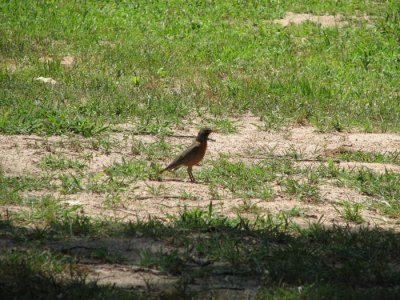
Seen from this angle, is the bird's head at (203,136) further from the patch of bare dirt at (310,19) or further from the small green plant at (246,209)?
the patch of bare dirt at (310,19)

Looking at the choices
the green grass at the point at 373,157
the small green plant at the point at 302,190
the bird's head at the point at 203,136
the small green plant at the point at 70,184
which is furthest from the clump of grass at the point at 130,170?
the green grass at the point at 373,157

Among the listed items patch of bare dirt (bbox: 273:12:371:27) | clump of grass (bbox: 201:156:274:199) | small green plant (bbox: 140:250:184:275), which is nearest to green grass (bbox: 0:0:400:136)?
patch of bare dirt (bbox: 273:12:371:27)

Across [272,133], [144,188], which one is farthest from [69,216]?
[272,133]

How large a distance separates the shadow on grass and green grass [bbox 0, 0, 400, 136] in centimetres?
303

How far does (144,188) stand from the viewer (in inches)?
309

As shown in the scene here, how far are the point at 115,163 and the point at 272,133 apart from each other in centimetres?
240

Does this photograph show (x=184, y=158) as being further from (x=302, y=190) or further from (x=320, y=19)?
(x=320, y=19)

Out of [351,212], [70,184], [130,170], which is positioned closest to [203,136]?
[130,170]

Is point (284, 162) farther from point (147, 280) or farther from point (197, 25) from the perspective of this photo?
point (197, 25)

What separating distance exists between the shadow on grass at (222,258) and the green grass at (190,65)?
3030 millimetres

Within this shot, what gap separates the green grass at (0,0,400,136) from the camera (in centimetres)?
1020

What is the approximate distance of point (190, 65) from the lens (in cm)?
1217

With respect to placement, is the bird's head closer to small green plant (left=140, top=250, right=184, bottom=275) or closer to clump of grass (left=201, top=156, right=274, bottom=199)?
clump of grass (left=201, top=156, right=274, bottom=199)

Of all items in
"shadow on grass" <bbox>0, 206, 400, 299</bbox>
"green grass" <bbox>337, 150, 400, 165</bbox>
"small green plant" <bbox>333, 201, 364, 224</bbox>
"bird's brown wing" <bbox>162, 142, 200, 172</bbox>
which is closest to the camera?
"shadow on grass" <bbox>0, 206, 400, 299</bbox>
